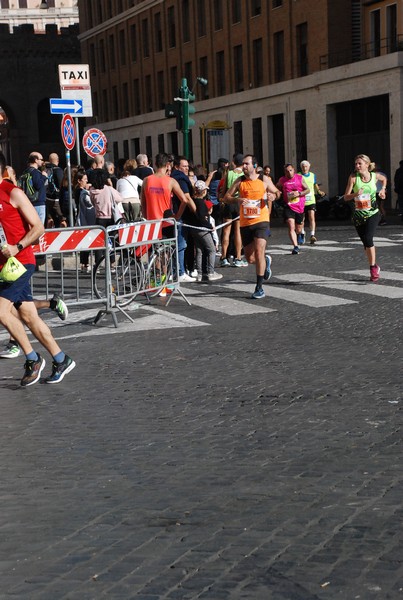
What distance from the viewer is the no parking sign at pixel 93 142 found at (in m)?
25.6

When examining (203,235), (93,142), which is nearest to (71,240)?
(203,235)

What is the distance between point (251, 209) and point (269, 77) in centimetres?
3444

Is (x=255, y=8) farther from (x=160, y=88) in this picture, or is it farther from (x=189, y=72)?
(x=160, y=88)

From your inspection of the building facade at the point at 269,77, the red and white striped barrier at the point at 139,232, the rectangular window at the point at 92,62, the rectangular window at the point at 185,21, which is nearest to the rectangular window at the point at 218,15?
the building facade at the point at 269,77

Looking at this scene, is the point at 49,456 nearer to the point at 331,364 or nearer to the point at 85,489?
the point at 85,489

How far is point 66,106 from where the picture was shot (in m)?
21.8

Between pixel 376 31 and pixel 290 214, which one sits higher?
pixel 376 31

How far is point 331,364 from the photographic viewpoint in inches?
357

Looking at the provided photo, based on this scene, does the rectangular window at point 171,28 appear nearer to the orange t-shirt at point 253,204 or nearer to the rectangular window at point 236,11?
the rectangular window at point 236,11

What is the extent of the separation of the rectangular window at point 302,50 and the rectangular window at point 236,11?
589 centimetres

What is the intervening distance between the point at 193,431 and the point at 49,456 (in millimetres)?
950

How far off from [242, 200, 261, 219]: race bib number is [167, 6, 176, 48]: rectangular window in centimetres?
4503

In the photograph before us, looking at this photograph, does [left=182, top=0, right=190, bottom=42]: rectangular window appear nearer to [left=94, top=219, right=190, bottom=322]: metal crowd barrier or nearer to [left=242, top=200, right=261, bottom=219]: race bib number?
[left=242, top=200, right=261, bottom=219]: race bib number

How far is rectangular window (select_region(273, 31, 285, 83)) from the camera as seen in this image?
4672 centimetres
